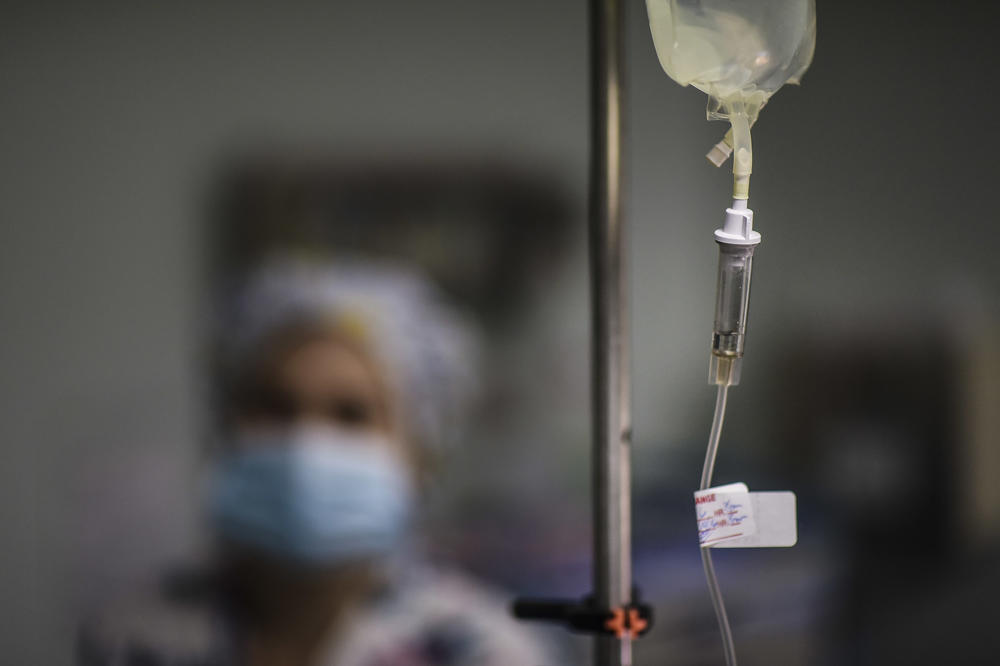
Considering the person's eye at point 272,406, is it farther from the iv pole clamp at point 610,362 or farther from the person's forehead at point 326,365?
the iv pole clamp at point 610,362

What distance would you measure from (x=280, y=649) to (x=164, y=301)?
2.28 feet

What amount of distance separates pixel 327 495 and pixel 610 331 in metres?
0.98

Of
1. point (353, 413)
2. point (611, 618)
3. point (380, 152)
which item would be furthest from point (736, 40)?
point (353, 413)

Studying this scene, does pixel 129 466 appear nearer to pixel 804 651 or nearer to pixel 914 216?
pixel 804 651

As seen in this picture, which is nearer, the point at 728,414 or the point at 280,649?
the point at 728,414

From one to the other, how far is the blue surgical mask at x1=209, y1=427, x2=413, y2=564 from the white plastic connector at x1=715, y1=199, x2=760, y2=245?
40.7 inches

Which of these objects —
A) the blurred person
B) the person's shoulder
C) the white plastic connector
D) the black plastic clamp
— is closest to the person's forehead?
the blurred person

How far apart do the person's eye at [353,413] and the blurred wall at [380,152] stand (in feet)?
0.85

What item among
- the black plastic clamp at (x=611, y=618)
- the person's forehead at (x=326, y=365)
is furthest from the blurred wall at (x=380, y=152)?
the black plastic clamp at (x=611, y=618)

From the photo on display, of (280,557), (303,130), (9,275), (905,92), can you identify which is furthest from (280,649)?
(905,92)

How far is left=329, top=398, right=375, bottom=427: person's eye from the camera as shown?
4.94 ft

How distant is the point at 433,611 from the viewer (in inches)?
59.9

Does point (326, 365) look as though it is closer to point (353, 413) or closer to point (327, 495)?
point (353, 413)

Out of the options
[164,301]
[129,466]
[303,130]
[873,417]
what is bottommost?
[129,466]
